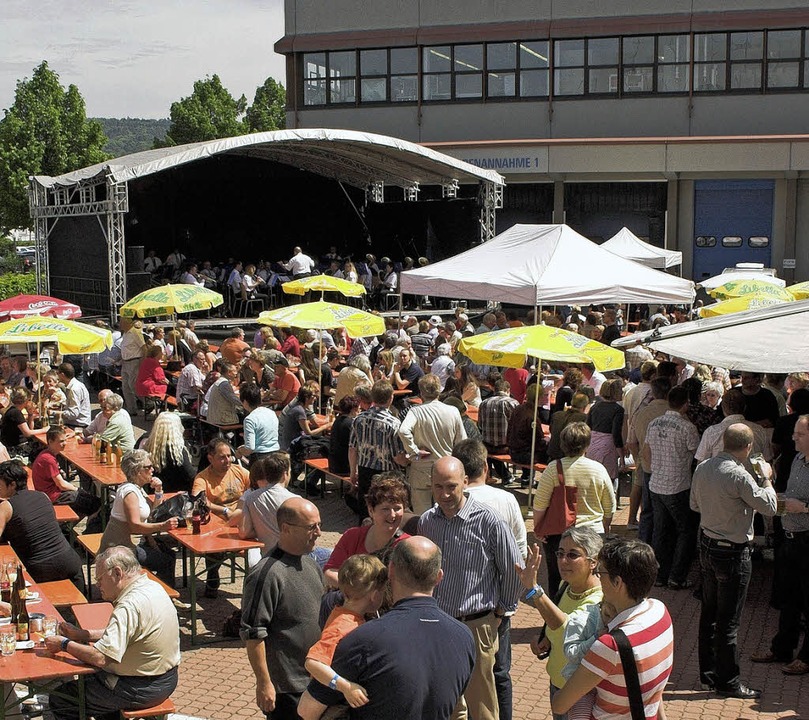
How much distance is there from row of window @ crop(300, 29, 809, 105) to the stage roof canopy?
4.16 m

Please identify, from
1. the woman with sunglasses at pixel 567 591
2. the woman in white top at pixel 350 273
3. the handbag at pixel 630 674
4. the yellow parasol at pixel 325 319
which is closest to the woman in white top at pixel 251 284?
the woman in white top at pixel 350 273

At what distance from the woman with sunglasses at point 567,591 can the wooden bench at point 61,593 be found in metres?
3.26

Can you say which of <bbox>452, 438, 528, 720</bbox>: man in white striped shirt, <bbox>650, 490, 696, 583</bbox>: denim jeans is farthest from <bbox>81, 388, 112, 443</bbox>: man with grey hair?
<bbox>452, 438, 528, 720</bbox>: man in white striped shirt

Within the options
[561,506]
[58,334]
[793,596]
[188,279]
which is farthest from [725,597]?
[188,279]

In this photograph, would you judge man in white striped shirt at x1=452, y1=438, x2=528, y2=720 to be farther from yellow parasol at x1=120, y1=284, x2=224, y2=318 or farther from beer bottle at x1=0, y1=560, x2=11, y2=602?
yellow parasol at x1=120, y1=284, x2=224, y2=318

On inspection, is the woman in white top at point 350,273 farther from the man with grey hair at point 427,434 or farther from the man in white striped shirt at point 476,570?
the man in white striped shirt at point 476,570

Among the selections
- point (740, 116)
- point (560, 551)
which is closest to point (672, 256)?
point (740, 116)

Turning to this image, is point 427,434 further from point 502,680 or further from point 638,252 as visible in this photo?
point 638,252

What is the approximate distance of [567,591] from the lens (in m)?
5.02

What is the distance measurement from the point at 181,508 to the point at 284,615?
10.7ft

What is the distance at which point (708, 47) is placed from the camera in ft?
107

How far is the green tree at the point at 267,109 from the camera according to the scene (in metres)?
70.9

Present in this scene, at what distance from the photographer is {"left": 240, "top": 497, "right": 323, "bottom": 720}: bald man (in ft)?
16.1

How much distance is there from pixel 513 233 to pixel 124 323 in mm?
6533
